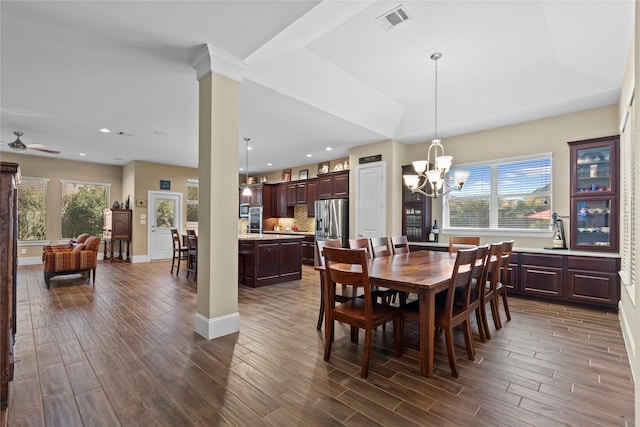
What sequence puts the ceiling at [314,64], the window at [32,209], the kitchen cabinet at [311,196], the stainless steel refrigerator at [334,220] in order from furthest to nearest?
the kitchen cabinet at [311,196] < the window at [32,209] < the stainless steel refrigerator at [334,220] < the ceiling at [314,64]

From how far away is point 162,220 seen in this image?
8.84 metres

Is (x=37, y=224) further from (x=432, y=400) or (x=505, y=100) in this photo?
(x=505, y=100)

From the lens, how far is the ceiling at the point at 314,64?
2.61 metres

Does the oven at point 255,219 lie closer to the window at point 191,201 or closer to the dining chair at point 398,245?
the window at point 191,201

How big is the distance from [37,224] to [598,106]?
12.0 meters

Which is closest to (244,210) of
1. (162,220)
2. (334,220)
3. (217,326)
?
(162,220)

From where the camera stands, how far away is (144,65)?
3.25 m

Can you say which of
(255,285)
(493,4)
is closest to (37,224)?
(255,285)

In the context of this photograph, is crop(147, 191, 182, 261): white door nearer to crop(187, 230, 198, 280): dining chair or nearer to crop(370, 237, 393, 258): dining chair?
crop(187, 230, 198, 280): dining chair

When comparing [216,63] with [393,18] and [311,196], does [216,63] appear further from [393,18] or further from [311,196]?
[311,196]

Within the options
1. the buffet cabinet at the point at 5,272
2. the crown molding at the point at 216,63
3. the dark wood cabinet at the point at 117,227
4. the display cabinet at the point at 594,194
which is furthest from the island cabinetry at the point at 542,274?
the dark wood cabinet at the point at 117,227

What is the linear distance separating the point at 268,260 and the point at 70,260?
346 cm

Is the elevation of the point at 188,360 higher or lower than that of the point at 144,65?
lower

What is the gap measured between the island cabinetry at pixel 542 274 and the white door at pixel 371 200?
2.42 metres
